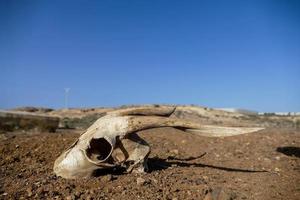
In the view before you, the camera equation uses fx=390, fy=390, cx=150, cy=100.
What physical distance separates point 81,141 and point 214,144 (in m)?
3.96

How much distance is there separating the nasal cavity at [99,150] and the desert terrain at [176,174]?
0.76 ft

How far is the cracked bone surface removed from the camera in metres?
4.83

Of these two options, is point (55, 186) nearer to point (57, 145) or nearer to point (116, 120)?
point (116, 120)

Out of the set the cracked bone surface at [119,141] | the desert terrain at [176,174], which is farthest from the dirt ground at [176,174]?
the cracked bone surface at [119,141]

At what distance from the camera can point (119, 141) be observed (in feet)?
16.9

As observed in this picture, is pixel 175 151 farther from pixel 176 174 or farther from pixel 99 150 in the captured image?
pixel 99 150

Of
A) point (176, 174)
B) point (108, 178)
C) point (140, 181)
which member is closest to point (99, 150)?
point (108, 178)

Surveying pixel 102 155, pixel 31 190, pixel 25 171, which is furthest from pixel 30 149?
pixel 31 190

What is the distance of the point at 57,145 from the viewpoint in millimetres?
7277

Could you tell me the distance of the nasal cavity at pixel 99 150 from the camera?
16.7 feet

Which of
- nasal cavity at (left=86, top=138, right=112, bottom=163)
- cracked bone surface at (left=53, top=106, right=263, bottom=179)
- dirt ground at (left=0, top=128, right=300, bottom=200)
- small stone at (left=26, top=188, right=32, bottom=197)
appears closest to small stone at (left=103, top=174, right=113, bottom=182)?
dirt ground at (left=0, top=128, right=300, bottom=200)

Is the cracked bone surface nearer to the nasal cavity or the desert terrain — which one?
the nasal cavity

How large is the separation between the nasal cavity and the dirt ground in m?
0.24

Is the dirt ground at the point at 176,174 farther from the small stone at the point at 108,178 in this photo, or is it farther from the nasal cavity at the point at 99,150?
the nasal cavity at the point at 99,150
